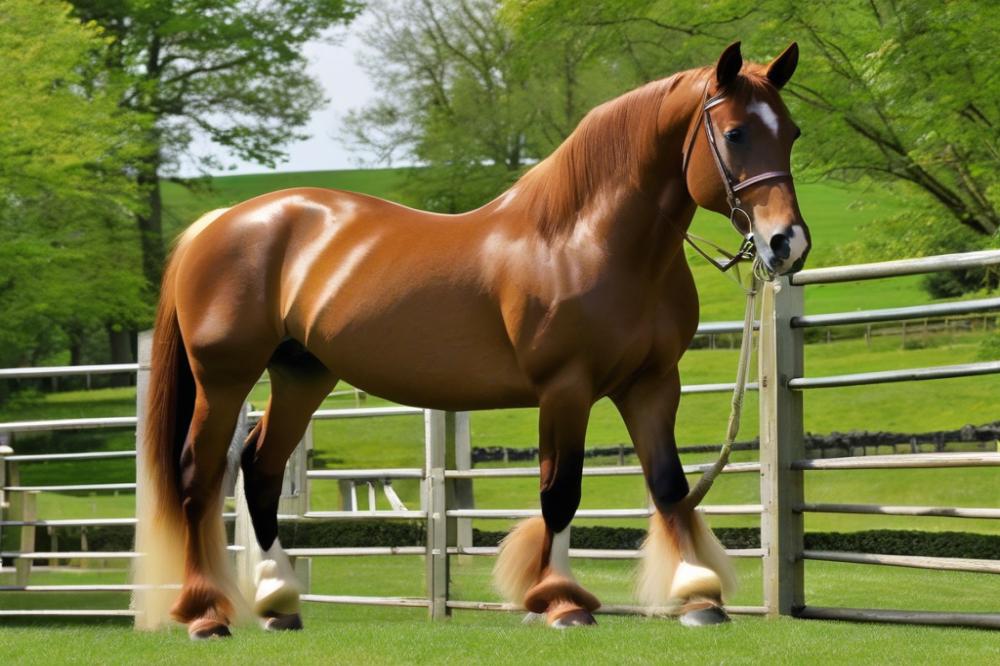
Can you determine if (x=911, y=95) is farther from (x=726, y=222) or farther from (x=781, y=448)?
(x=726, y=222)

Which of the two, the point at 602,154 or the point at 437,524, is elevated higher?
the point at 602,154

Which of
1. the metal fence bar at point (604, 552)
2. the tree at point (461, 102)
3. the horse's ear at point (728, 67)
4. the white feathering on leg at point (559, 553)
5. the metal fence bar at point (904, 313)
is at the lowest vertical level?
the metal fence bar at point (604, 552)

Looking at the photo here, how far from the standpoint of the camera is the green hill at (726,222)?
2295 cm

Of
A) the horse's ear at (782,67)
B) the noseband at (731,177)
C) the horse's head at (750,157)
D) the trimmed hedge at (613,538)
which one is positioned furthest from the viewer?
the trimmed hedge at (613,538)

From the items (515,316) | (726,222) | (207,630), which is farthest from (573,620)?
(726,222)

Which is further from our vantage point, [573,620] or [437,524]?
[437,524]

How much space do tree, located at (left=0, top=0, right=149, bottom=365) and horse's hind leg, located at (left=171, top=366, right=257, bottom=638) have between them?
53.7ft

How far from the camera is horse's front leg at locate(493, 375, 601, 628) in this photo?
4270 mm

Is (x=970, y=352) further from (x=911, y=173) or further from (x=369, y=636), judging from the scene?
(x=369, y=636)

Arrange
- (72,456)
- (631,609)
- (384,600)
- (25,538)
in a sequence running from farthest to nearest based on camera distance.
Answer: (25,538)
(72,456)
(384,600)
(631,609)

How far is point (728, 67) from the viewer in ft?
13.5

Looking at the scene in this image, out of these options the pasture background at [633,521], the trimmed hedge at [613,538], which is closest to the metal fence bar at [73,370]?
the pasture background at [633,521]

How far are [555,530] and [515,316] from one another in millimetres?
769

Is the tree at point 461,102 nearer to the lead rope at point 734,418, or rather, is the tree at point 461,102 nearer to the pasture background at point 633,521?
the pasture background at point 633,521
